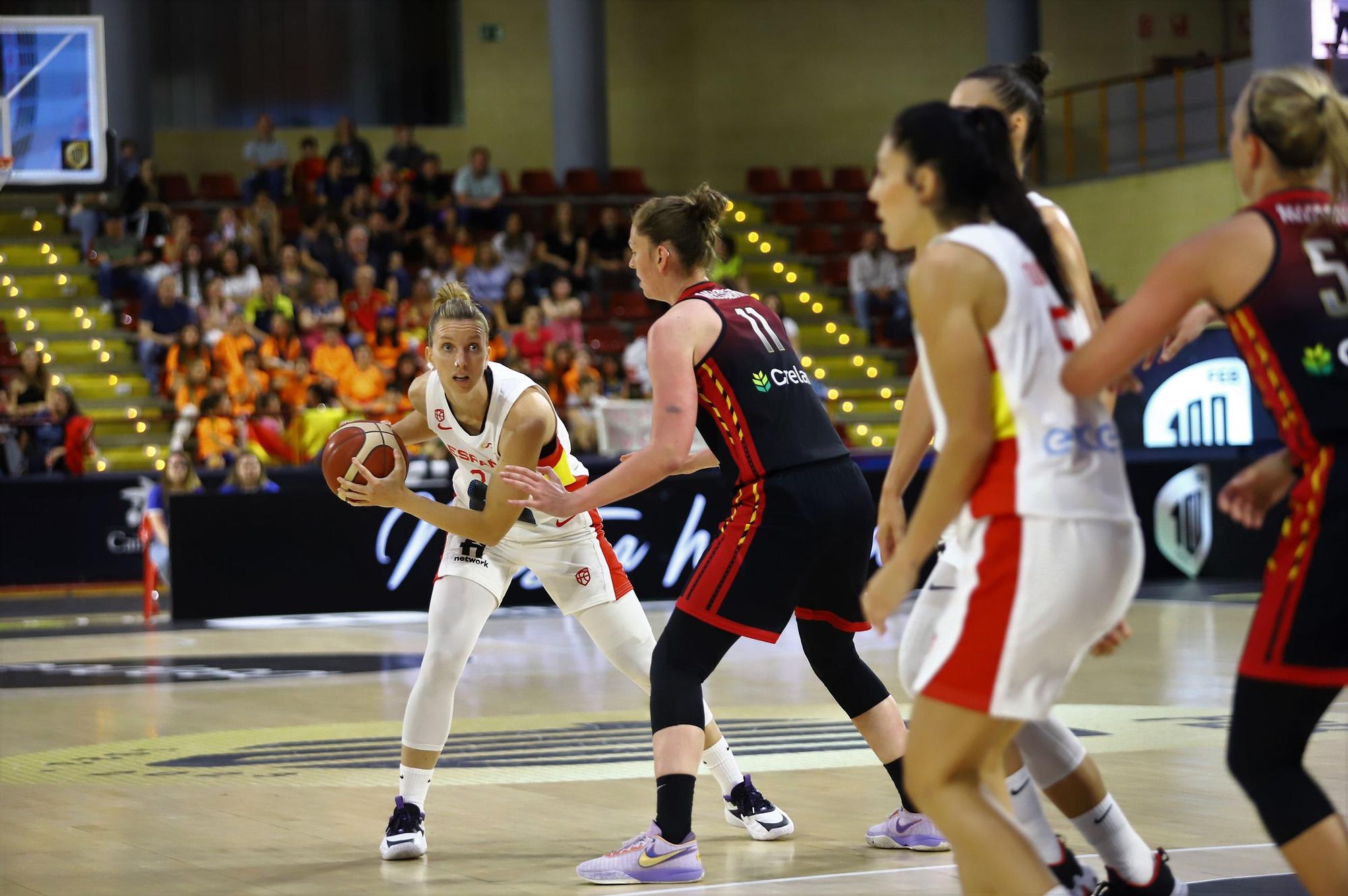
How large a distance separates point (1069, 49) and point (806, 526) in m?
22.8

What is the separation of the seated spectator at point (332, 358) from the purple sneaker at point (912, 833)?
41.9ft

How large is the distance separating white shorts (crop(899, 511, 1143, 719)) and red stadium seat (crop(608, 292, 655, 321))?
17.5 m

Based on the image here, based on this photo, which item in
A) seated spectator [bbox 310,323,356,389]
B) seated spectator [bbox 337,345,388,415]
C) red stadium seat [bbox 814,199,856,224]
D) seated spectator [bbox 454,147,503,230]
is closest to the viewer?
seated spectator [bbox 337,345,388,415]

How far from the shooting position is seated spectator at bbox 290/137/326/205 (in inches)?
854

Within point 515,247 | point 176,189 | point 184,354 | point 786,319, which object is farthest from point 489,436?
point 176,189

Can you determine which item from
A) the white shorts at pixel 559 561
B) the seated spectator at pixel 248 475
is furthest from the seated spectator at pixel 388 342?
the white shorts at pixel 559 561

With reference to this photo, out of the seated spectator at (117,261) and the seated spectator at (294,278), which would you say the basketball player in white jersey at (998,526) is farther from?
the seated spectator at (117,261)

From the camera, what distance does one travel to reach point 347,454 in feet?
18.7

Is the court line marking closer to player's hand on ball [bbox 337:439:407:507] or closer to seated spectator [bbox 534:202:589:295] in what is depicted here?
player's hand on ball [bbox 337:439:407:507]

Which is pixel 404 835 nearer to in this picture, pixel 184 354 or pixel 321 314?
pixel 184 354

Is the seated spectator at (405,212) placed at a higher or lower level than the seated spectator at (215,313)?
higher

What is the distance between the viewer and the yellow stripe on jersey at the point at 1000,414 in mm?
3367

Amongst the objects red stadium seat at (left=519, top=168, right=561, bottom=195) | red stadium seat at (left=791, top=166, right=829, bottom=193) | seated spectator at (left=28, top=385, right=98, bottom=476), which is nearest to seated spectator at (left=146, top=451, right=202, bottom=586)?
seated spectator at (left=28, top=385, right=98, bottom=476)

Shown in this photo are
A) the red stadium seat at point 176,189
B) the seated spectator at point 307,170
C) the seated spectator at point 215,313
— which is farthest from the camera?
the red stadium seat at point 176,189
